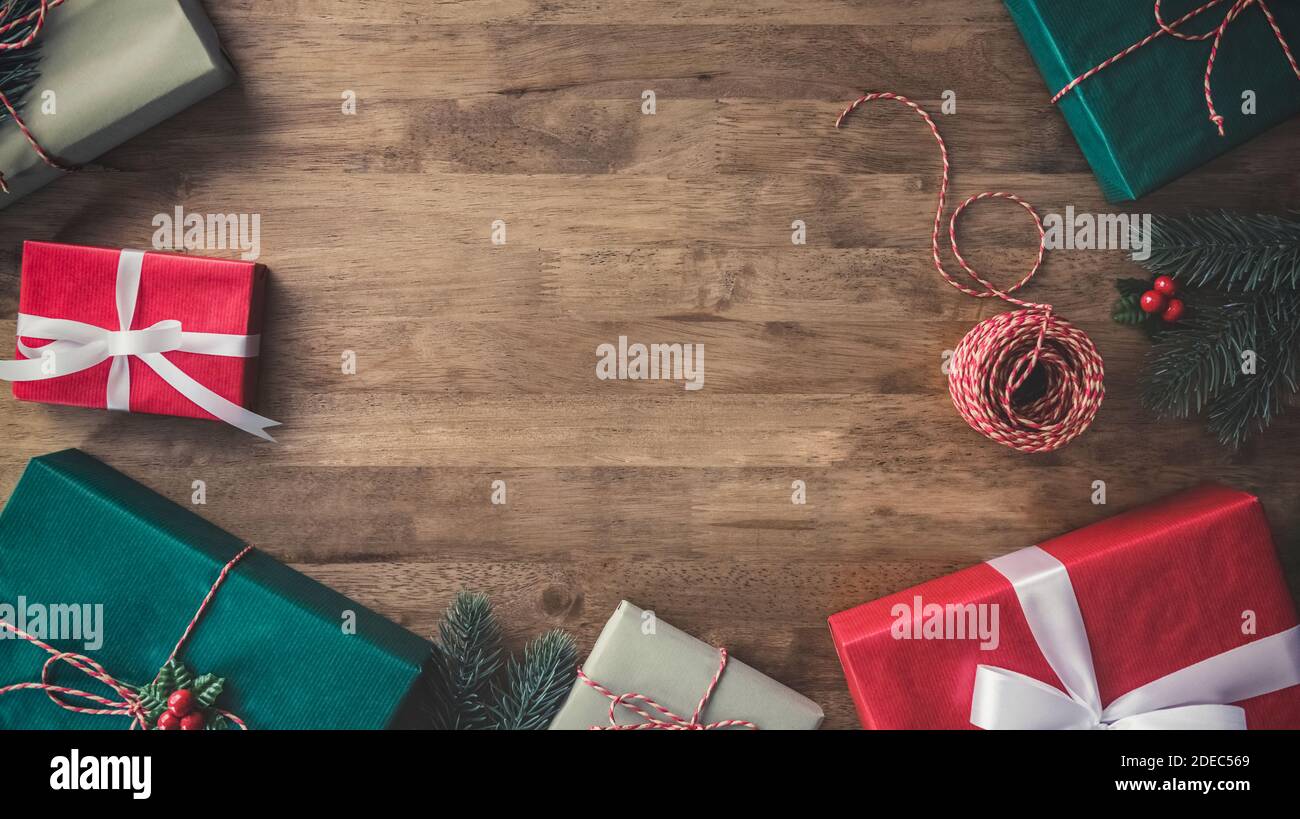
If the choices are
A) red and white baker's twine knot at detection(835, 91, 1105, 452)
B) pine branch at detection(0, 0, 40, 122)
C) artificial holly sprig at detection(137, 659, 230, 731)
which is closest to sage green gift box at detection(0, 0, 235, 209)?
pine branch at detection(0, 0, 40, 122)

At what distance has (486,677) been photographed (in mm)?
1553

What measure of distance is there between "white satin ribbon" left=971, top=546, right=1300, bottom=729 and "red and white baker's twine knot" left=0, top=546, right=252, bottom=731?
1.32 m

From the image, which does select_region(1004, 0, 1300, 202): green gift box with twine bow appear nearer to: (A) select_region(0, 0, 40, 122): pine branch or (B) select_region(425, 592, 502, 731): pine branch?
(B) select_region(425, 592, 502, 731): pine branch

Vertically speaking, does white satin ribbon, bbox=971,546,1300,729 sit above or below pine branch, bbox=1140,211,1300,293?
below

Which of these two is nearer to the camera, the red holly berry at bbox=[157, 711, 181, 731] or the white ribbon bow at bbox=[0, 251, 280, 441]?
the red holly berry at bbox=[157, 711, 181, 731]

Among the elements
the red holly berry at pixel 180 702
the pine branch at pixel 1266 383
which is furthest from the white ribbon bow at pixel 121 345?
the pine branch at pixel 1266 383

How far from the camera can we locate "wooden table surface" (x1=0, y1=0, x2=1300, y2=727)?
1600 millimetres

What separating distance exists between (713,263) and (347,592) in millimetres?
967

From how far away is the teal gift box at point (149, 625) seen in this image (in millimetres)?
1447

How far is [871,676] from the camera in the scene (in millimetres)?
1441

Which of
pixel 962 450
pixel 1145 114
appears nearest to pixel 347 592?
pixel 962 450

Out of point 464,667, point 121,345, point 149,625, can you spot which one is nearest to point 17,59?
point 121,345

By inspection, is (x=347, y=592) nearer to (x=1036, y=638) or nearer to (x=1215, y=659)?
(x=1036, y=638)

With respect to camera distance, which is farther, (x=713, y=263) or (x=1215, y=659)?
(x=713, y=263)
